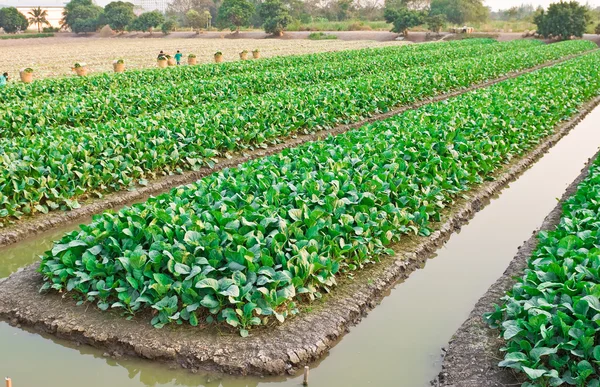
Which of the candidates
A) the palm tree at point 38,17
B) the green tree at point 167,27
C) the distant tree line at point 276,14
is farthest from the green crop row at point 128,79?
the palm tree at point 38,17

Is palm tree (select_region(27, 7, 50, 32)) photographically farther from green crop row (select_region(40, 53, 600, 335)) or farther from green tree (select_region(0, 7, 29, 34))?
green crop row (select_region(40, 53, 600, 335))

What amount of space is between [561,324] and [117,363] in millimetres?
3359

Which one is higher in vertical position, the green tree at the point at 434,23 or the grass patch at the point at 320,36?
the green tree at the point at 434,23

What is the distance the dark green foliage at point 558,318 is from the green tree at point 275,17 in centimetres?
6269

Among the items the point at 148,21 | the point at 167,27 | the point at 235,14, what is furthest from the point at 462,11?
the point at 148,21

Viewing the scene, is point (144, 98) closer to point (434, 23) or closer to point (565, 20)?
point (565, 20)

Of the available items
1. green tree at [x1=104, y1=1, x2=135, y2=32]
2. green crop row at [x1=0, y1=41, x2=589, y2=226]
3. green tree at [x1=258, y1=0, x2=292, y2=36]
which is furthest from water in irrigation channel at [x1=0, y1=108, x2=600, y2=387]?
green tree at [x1=104, y1=1, x2=135, y2=32]

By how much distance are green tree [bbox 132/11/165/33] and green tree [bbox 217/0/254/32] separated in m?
9.20

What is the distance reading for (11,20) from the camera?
83.6 metres

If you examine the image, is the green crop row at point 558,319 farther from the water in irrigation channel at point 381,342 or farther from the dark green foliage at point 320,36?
the dark green foliage at point 320,36

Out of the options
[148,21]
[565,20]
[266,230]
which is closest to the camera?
[266,230]

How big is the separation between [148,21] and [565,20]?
51359 millimetres

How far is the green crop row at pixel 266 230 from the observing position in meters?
5.11

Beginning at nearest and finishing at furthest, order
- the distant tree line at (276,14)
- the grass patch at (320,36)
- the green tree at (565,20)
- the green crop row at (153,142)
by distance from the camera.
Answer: the green crop row at (153,142)
the green tree at (565,20)
the distant tree line at (276,14)
the grass patch at (320,36)
